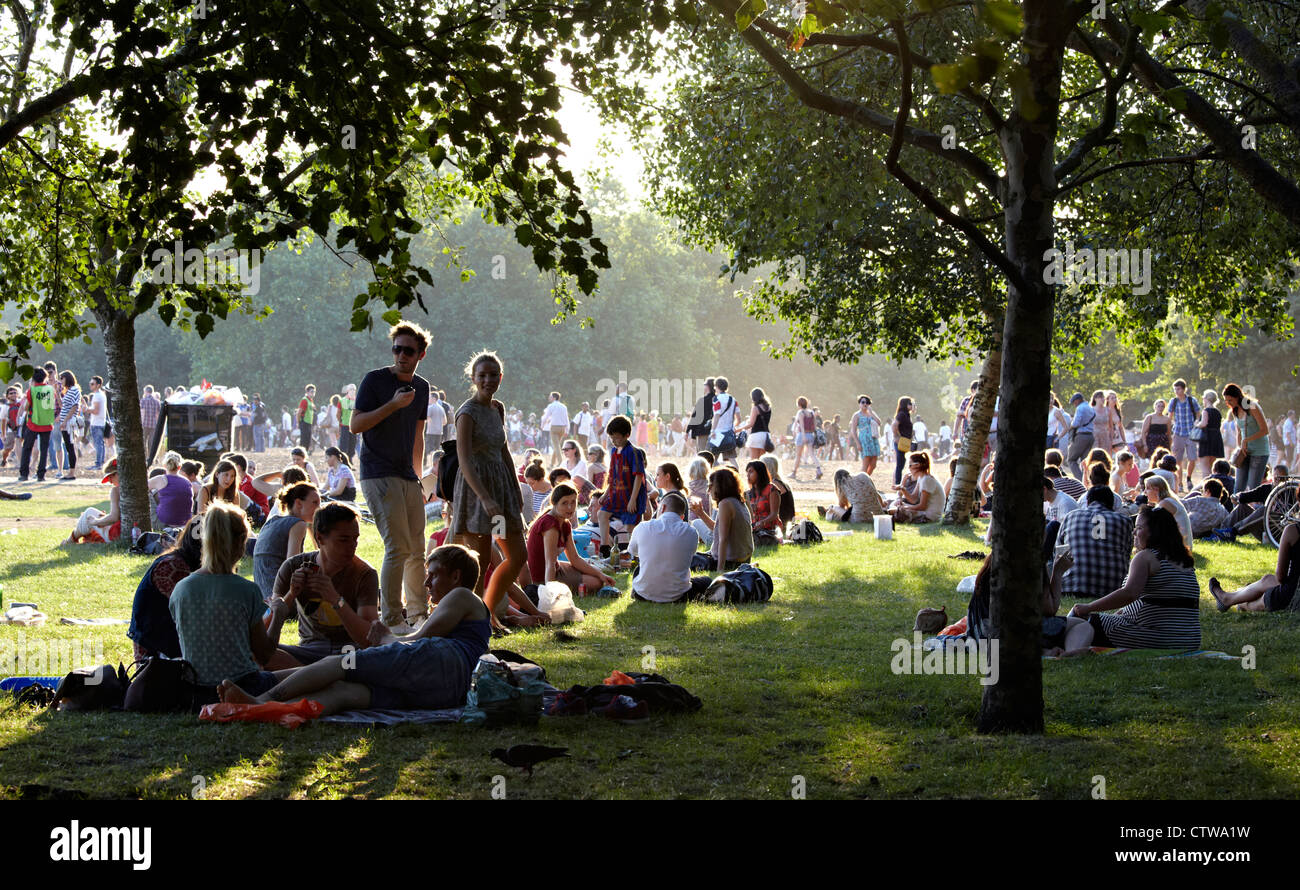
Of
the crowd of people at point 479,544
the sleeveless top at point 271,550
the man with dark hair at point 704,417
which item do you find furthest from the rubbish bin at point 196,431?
the sleeveless top at point 271,550

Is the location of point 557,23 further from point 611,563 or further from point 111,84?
point 611,563

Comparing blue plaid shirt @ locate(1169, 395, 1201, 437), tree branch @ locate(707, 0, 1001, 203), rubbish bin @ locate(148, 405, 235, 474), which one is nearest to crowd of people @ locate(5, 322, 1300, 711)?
blue plaid shirt @ locate(1169, 395, 1201, 437)

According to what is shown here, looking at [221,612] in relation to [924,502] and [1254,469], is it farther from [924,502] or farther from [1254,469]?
[1254,469]

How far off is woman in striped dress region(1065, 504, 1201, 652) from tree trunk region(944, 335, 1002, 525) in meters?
10.1

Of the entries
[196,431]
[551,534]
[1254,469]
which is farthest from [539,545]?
[196,431]

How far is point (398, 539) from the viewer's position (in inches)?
344

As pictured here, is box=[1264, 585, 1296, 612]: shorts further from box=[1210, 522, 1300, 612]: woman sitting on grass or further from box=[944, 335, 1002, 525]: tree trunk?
box=[944, 335, 1002, 525]: tree trunk

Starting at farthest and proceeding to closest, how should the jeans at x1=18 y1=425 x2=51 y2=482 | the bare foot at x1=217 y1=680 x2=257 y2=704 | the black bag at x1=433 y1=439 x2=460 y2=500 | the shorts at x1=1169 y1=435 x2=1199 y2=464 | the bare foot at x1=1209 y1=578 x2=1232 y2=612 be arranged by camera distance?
the jeans at x1=18 y1=425 x2=51 y2=482 → the shorts at x1=1169 y1=435 x2=1199 y2=464 → the bare foot at x1=1209 y1=578 x2=1232 y2=612 → the black bag at x1=433 y1=439 x2=460 y2=500 → the bare foot at x1=217 y1=680 x2=257 y2=704

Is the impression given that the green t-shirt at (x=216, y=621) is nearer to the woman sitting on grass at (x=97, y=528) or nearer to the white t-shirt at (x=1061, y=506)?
the white t-shirt at (x=1061, y=506)

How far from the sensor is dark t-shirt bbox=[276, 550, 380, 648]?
24.1 ft

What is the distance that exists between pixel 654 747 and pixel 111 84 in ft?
13.2

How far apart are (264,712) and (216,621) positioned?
55 cm

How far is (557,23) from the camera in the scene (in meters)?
6.46

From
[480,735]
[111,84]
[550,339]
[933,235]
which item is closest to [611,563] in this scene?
[933,235]
